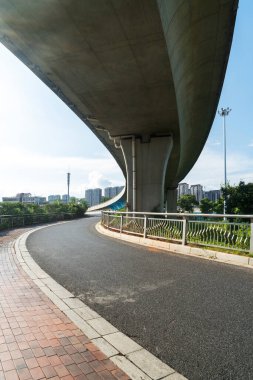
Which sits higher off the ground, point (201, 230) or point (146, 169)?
point (146, 169)

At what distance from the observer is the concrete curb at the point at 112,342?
296 centimetres

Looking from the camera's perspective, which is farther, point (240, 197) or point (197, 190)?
point (197, 190)

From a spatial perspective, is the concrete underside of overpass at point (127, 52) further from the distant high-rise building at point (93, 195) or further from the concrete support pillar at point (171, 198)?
the distant high-rise building at point (93, 195)

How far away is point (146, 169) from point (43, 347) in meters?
19.9

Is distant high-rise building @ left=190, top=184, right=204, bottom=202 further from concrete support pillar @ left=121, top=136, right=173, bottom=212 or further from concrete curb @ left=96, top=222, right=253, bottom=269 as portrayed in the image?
concrete curb @ left=96, top=222, right=253, bottom=269

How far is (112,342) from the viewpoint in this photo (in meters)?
3.62

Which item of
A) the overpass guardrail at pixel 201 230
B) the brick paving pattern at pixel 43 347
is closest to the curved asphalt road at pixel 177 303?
the brick paving pattern at pixel 43 347

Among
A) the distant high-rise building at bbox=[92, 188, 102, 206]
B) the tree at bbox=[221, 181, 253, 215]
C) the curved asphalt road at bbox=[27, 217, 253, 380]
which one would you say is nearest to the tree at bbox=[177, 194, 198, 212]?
the tree at bbox=[221, 181, 253, 215]

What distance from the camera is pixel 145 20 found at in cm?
898

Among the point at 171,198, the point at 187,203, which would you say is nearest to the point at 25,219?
the point at 171,198

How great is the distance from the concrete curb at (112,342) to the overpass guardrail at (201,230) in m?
4.93

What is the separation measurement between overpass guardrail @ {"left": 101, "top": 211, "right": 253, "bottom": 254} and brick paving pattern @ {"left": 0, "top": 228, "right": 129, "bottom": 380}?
550cm

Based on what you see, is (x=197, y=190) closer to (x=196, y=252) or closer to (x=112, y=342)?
(x=196, y=252)

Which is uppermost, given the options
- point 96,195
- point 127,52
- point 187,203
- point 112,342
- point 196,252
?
point 127,52
